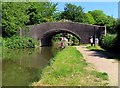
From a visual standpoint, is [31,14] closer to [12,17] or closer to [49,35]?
[49,35]

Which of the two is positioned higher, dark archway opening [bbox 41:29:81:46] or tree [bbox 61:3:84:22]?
tree [bbox 61:3:84:22]

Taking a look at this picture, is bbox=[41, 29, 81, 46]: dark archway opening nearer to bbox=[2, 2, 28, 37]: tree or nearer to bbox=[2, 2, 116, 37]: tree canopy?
bbox=[2, 2, 116, 37]: tree canopy

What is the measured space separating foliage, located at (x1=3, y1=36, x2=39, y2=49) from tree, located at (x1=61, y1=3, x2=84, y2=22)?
3201 centimetres

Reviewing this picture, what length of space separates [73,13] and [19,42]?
119 feet

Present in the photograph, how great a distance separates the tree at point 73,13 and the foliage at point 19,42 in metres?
32.0

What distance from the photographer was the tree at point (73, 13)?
264 feet

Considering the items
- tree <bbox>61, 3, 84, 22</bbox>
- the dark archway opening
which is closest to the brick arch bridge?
the dark archway opening

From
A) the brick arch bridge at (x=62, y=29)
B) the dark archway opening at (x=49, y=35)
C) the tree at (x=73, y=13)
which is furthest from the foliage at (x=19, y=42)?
the tree at (x=73, y=13)

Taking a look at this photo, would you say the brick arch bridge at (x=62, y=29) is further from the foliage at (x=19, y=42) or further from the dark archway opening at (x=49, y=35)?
the foliage at (x=19, y=42)

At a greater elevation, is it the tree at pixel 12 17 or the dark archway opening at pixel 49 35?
the tree at pixel 12 17

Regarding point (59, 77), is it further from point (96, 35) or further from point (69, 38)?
point (69, 38)

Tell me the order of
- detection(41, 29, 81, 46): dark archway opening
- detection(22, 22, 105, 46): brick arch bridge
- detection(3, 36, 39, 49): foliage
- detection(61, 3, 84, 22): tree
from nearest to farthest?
detection(3, 36, 39, 49): foliage → detection(22, 22, 105, 46): brick arch bridge → detection(41, 29, 81, 46): dark archway opening → detection(61, 3, 84, 22): tree

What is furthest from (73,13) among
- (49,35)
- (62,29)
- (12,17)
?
(12,17)

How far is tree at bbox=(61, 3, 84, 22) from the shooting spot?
264ft
